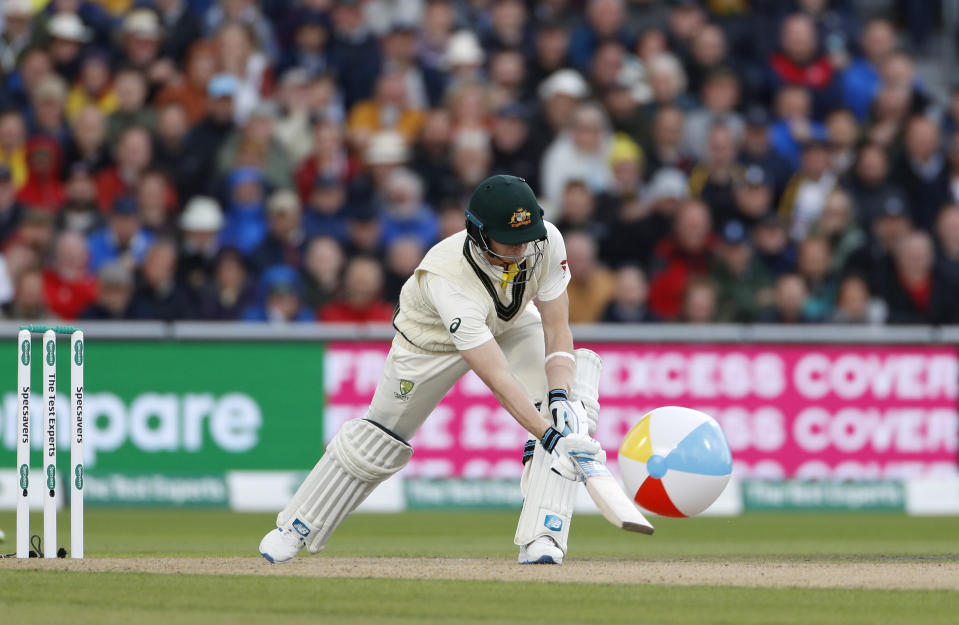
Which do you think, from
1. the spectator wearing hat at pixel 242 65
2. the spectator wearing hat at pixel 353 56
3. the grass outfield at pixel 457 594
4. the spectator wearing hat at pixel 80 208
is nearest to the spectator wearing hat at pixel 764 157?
the spectator wearing hat at pixel 353 56

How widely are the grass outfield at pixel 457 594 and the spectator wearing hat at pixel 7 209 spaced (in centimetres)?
476

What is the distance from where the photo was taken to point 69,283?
14828 millimetres

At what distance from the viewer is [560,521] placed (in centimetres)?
901

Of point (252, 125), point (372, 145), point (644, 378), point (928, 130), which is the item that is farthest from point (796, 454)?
point (252, 125)

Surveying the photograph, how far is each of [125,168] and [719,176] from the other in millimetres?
5897

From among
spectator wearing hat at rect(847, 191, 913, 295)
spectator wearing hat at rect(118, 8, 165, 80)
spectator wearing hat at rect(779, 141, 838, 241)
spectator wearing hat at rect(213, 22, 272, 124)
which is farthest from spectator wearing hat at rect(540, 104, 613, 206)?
spectator wearing hat at rect(118, 8, 165, 80)

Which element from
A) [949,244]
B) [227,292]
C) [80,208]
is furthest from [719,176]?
[80,208]

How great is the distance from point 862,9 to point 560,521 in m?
12.8

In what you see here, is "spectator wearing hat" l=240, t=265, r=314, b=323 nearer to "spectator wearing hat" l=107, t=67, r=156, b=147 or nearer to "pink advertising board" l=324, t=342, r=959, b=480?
"pink advertising board" l=324, t=342, r=959, b=480

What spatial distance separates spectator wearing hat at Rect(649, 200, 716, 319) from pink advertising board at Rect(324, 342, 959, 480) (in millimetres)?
735

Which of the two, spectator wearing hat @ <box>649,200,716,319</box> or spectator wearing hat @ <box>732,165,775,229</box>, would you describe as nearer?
spectator wearing hat @ <box>649,200,716,319</box>

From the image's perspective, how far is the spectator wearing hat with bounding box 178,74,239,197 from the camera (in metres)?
16.2

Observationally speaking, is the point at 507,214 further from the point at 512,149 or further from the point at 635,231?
the point at 512,149

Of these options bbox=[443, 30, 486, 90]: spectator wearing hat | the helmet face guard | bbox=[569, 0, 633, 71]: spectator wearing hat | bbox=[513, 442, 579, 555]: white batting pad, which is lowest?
bbox=[513, 442, 579, 555]: white batting pad
